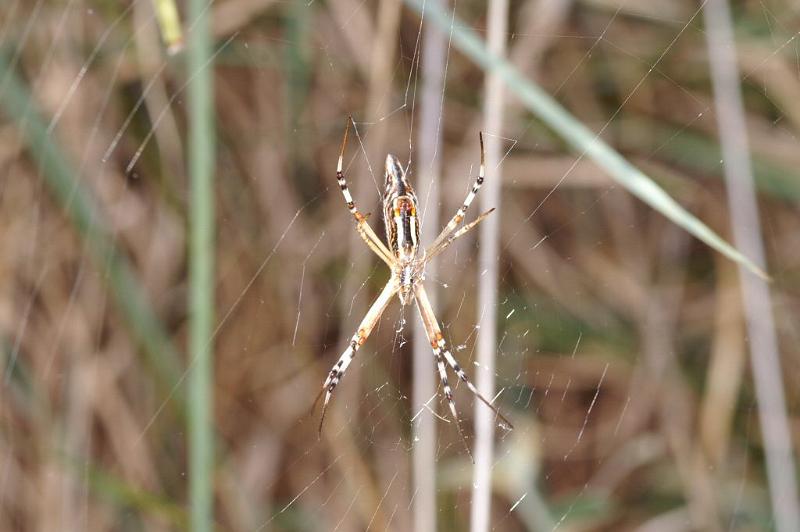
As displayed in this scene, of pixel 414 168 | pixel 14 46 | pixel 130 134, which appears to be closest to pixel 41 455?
pixel 130 134

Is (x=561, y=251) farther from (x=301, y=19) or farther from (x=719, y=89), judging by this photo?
(x=301, y=19)

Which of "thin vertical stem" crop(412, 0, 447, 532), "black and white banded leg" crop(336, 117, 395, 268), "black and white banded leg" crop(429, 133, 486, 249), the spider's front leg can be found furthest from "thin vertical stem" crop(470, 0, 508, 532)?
the spider's front leg

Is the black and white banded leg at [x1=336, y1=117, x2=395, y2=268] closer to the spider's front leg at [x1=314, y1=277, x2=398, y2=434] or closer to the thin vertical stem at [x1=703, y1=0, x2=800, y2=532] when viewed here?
the spider's front leg at [x1=314, y1=277, x2=398, y2=434]

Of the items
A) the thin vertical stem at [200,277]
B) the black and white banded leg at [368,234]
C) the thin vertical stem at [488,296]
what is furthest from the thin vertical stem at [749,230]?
the thin vertical stem at [200,277]

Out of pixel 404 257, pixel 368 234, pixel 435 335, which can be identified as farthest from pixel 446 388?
pixel 368 234

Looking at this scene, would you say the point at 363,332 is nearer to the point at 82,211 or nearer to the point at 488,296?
the point at 488,296

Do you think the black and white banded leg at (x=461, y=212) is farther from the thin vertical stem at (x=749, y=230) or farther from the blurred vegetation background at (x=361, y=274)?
the thin vertical stem at (x=749, y=230)
